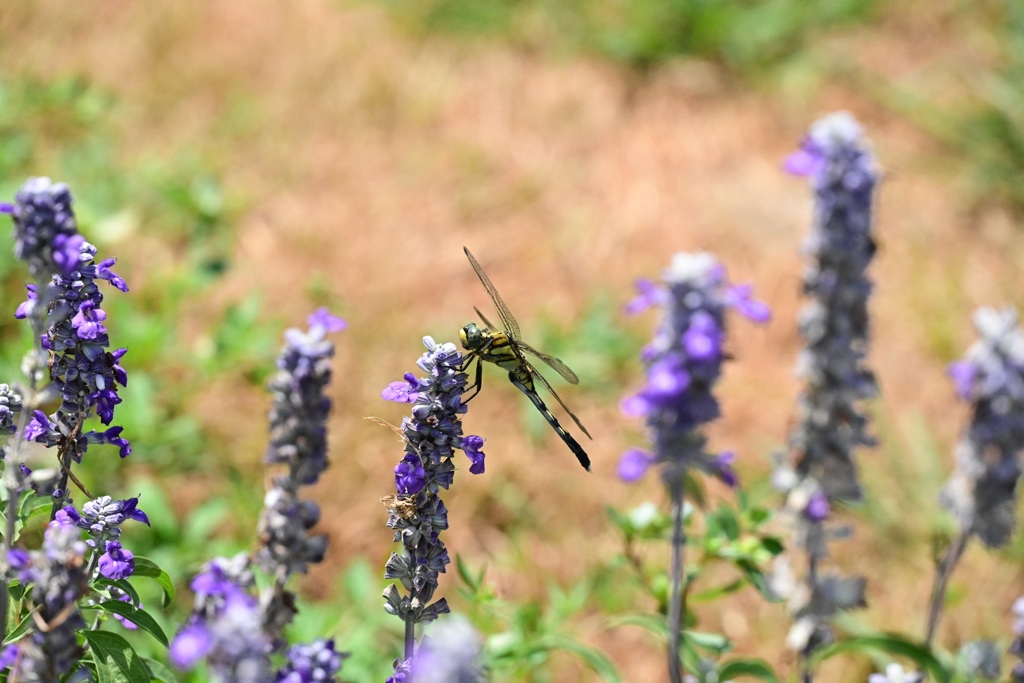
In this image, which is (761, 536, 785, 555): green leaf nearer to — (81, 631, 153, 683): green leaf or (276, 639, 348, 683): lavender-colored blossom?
(276, 639, 348, 683): lavender-colored blossom

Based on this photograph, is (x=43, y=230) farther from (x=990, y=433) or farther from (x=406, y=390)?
(x=990, y=433)

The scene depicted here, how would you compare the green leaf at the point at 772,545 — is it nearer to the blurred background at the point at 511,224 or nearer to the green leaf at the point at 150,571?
the blurred background at the point at 511,224

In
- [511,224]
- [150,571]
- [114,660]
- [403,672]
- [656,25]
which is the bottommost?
[403,672]

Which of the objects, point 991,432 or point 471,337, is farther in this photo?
point 471,337

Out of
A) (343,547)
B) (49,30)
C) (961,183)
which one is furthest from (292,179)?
(961,183)

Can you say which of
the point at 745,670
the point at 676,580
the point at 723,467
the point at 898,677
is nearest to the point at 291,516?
the point at 676,580
